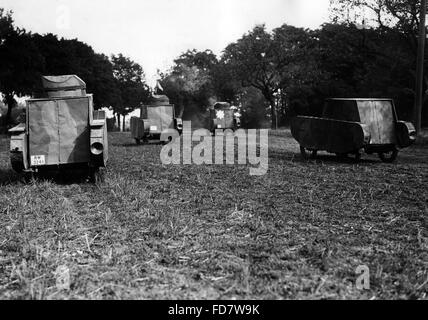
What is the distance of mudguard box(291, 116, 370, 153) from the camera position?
1250 cm

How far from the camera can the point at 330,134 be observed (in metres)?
13.6

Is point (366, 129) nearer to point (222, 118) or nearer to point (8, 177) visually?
point (8, 177)

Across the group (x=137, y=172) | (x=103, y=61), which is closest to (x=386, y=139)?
(x=137, y=172)

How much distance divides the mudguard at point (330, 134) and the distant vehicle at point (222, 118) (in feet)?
67.0

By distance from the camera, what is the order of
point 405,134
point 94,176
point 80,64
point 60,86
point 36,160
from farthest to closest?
point 80,64 < point 405,134 < point 60,86 < point 94,176 < point 36,160

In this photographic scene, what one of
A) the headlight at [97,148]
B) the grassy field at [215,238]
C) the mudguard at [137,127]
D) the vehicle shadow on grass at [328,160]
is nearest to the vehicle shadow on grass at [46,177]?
the grassy field at [215,238]

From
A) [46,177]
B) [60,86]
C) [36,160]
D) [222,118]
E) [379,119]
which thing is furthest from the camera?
[222,118]

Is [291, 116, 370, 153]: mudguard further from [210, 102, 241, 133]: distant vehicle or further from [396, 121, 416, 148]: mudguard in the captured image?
[210, 102, 241, 133]: distant vehicle

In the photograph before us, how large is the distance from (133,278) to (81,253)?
1.03 m

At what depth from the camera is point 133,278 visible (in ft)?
12.5

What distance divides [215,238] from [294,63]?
42196 mm

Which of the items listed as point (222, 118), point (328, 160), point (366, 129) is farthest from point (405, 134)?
point (222, 118)

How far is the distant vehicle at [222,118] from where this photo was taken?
118 feet
